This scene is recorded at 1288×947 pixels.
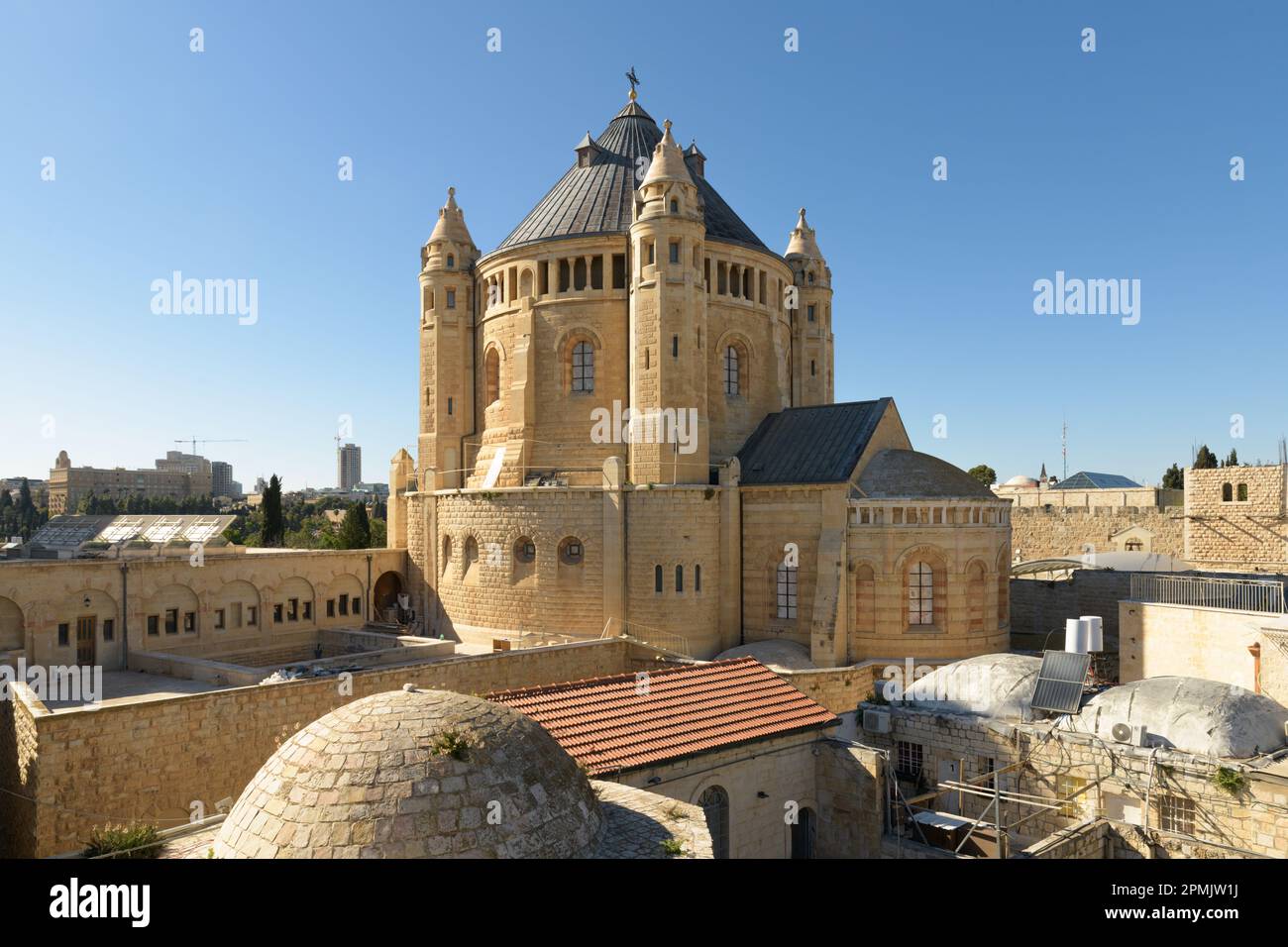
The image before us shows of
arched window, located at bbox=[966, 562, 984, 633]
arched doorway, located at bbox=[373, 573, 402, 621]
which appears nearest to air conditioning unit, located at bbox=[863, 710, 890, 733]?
arched window, located at bbox=[966, 562, 984, 633]

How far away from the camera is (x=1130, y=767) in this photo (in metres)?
17.8

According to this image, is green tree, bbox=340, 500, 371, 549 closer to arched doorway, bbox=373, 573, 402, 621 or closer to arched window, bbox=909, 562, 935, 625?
arched doorway, bbox=373, 573, 402, 621

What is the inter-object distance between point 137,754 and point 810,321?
1352 inches

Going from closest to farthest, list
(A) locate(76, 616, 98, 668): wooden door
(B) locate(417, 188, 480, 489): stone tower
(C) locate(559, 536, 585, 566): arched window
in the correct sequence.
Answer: (A) locate(76, 616, 98, 668): wooden door
(C) locate(559, 536, 585, 566): arched window
(B) locate(417, 188, 480, 489): stone tower

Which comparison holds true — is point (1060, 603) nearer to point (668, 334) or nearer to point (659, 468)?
point (659, 468)

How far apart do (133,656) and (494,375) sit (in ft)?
60.0

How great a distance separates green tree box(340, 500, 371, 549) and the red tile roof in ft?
135

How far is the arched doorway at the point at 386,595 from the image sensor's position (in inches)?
1596

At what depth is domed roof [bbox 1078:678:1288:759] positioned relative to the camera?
57.6ft

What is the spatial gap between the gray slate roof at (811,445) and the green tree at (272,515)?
35.5 metres

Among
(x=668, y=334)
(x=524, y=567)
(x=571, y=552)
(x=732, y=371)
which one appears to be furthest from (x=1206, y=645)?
(x=524, y=567)

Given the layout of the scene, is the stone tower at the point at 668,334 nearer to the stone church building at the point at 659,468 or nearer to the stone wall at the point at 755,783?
the stone church building at the point at 659,468

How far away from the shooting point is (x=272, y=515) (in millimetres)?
58062
